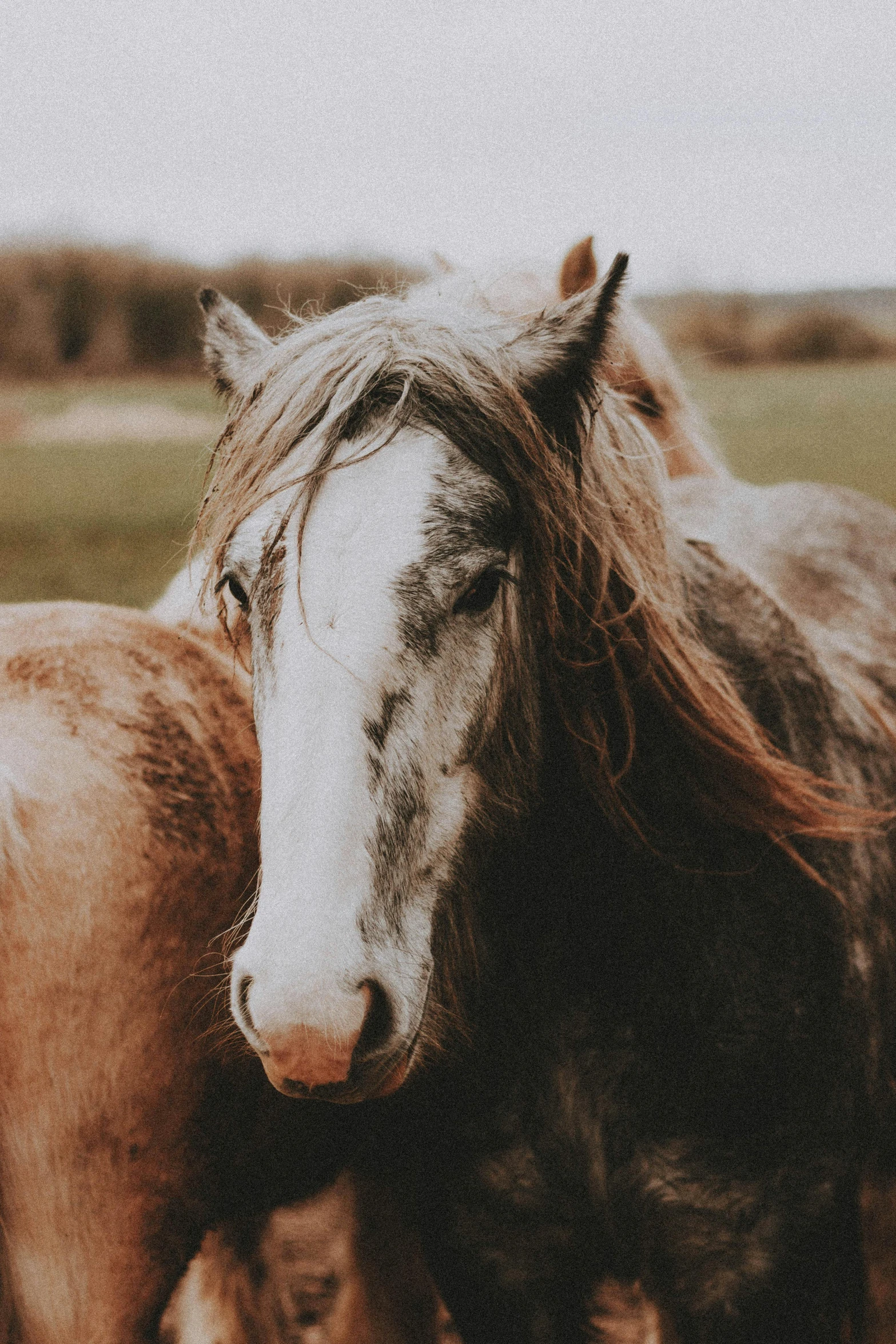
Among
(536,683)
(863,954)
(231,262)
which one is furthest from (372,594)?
(231,262)

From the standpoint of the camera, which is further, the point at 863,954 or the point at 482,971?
the point at 863,954

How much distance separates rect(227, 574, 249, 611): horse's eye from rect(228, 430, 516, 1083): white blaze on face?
38 millimetres

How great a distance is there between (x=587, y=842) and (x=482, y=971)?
274 mm

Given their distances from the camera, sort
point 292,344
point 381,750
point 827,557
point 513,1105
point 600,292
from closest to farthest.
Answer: point 381,750
point 600,292
point 292,344
point 513,1105
point 827,557

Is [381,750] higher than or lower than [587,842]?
higher

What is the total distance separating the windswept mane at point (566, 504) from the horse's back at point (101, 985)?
35 cm

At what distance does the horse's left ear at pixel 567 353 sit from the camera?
1771mm

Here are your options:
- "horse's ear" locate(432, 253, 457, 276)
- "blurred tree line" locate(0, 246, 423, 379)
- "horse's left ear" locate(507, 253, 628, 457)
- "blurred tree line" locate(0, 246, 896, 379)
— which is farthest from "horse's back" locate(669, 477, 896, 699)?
"blurred tree line" locate(0, 246, 423, 379)

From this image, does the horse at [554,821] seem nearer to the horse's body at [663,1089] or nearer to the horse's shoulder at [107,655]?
the horse's body at [663,1089]

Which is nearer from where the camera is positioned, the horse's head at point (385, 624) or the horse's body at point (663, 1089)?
the horse's head at point (385, 624)

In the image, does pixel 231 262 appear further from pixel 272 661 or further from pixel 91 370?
pixel 272 661

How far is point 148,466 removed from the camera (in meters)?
27.9


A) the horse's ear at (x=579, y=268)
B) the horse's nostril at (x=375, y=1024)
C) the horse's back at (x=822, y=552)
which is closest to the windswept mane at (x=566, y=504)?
the horse's nostril at (x=375, y=1024)

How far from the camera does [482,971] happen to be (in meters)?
1.95
